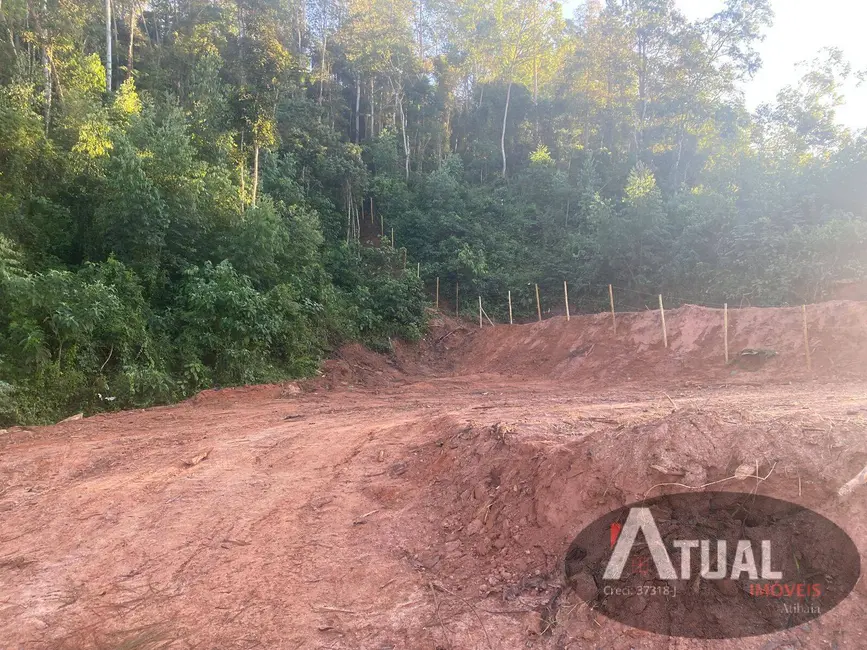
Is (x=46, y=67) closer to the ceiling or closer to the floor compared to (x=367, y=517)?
closer to the ceiling

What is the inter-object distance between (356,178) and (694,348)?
58.9 ft

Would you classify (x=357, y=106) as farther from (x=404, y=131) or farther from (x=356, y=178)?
(x=356, y=178)

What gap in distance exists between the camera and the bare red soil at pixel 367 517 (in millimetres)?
3219

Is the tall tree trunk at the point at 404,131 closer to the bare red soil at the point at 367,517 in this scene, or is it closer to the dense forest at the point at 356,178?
the dense forest at the point at 356,178

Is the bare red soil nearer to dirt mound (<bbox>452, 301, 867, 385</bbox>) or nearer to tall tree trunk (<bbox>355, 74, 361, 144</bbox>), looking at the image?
dirt mound (<bbox>452, 301, 867, 385</bbox>)

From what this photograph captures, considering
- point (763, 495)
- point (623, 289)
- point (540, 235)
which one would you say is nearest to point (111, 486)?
point (763, 495)

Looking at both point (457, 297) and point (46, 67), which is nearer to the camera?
point (46, 67)

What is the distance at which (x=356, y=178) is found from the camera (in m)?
25.2

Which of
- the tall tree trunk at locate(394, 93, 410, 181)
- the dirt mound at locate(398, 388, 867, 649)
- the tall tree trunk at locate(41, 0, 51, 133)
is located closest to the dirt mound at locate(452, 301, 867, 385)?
the dirt mound at locate(398, 388, 867, 649)

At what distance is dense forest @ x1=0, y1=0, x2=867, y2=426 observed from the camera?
11.1 meters

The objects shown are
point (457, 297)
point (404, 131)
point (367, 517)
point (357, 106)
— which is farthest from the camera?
point (357, 106)

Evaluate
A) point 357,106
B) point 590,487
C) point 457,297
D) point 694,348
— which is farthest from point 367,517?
point 357,106

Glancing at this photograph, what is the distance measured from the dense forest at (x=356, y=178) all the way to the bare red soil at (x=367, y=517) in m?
3.77

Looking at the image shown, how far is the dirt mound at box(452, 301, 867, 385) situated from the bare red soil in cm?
359
